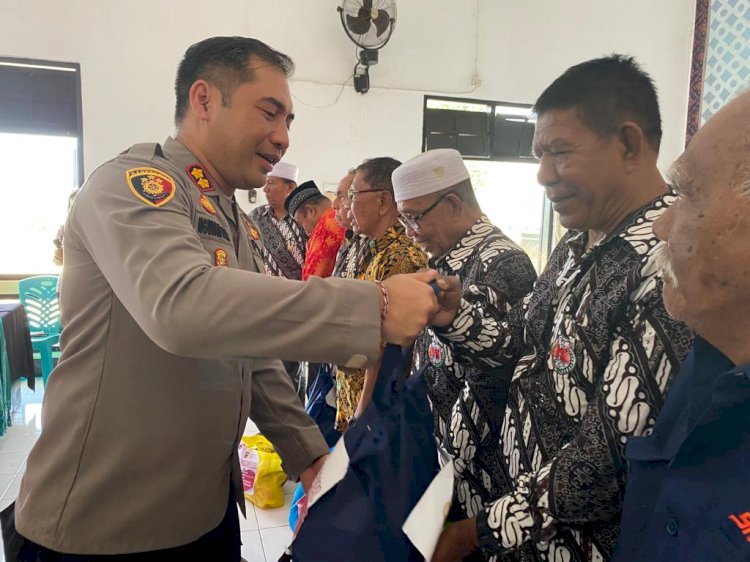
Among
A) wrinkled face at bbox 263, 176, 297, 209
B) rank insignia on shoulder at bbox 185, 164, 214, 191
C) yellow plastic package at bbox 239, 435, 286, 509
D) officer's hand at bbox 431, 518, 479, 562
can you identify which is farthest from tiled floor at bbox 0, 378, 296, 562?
wrinkled face at bbox 263, 176, 297, 209

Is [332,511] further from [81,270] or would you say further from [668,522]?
[81,270]

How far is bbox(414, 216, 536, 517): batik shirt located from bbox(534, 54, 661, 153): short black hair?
19.4 inches

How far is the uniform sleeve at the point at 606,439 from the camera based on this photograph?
2.60ft

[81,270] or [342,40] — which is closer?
[81,270]

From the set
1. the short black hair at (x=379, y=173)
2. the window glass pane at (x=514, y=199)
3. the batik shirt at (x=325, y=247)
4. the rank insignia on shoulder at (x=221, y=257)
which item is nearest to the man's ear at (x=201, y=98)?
the rank insignia on shoulder at (x=221, y=257)

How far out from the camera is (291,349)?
715 millimetres

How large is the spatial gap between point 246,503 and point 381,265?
63.0 inches

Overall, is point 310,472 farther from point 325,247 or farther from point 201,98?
point 325,247

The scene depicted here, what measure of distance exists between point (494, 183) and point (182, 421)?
5319mm

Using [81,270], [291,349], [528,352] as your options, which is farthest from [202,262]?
[528,352]

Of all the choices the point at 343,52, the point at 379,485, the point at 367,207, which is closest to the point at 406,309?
the point at 379,485

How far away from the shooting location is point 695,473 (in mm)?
641

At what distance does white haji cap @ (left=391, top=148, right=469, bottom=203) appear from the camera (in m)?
1.73

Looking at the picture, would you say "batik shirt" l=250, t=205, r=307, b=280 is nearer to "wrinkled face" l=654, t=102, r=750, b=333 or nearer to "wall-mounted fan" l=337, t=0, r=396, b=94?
"wall-mounted fan" l=337, t=0, r=396, b=94
